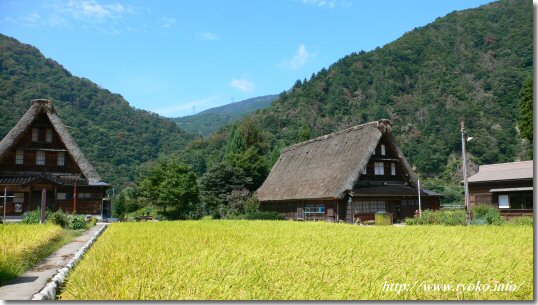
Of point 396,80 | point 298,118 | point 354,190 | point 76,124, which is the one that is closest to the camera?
point 354,190

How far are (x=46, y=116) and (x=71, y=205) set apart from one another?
6.71 metres

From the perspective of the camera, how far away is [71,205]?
33125 mm

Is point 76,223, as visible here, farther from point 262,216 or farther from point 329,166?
point 329,166

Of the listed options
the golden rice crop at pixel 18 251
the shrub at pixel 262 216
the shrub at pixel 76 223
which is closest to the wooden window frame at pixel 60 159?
the shrub at pixel 76 223

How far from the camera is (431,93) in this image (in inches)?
2137

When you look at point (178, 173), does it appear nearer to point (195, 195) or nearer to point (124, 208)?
point (195, 195)

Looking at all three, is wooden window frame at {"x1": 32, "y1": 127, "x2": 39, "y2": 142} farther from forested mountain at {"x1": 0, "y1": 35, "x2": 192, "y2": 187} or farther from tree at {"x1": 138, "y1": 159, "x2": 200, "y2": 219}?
forested mountain at {"x1": 0, "y1": 35, "x2": 192, "y2": 187}

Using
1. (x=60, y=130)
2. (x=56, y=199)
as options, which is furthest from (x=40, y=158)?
(x=56, y=199)

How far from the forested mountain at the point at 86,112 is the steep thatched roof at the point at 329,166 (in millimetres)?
25831

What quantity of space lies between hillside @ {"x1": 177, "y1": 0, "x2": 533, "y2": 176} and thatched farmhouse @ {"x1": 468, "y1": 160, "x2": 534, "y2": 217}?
1.03 m

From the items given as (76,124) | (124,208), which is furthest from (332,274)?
(76,124)

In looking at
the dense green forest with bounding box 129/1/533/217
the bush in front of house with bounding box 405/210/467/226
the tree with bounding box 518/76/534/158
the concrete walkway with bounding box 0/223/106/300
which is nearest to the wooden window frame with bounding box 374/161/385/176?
the dense green forest with bounding box 129/1/533/217

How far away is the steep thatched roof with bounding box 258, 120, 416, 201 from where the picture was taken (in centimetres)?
2948

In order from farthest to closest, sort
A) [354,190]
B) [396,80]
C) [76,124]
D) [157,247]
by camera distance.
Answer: [396,80] < [76,124] < [354,190] < [157,247]
